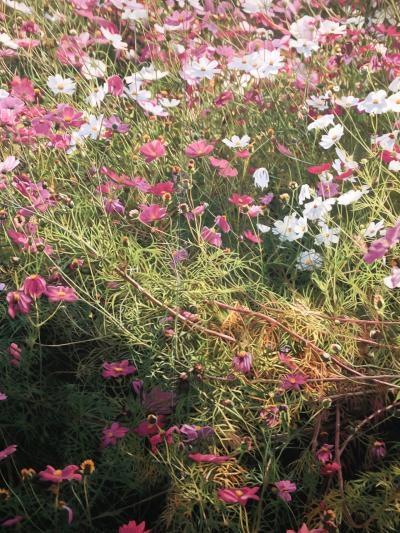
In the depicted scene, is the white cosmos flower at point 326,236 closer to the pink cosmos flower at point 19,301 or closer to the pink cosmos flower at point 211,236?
the pink cosmos flower at point 211,236

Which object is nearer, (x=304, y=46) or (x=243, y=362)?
(x=243, y=362)

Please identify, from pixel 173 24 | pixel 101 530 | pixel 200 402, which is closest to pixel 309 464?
pixel 200 402

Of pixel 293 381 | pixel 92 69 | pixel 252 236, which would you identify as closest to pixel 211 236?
pixel 252 236

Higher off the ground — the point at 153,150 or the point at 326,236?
the point at 153,150

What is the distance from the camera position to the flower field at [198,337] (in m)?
1.82

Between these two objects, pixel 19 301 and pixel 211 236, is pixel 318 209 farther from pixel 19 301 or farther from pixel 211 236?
pixel 19 301

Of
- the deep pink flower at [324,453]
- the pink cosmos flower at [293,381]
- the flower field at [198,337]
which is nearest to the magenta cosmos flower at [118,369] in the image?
the flower field at [198,337]

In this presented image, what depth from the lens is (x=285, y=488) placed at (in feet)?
5.78

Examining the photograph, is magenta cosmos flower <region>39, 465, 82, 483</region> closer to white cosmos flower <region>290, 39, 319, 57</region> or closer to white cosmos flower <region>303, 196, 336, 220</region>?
white cosmos flower <region>303, 196, 336, 220</region>

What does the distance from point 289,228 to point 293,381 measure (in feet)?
1.54

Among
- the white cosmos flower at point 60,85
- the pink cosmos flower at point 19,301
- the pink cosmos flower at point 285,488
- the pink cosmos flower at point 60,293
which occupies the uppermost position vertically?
the white cosmos flower at point 60,85

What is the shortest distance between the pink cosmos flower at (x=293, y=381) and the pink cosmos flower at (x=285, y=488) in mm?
191

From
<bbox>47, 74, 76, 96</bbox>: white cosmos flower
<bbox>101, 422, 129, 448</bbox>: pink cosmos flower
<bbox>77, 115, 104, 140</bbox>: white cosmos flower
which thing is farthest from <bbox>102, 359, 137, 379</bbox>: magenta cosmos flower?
<bbox>47, 74, 76, 96</bbox>: white cosmos flower

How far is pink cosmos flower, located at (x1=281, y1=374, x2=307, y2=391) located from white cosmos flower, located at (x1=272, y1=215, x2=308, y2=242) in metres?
0.41
